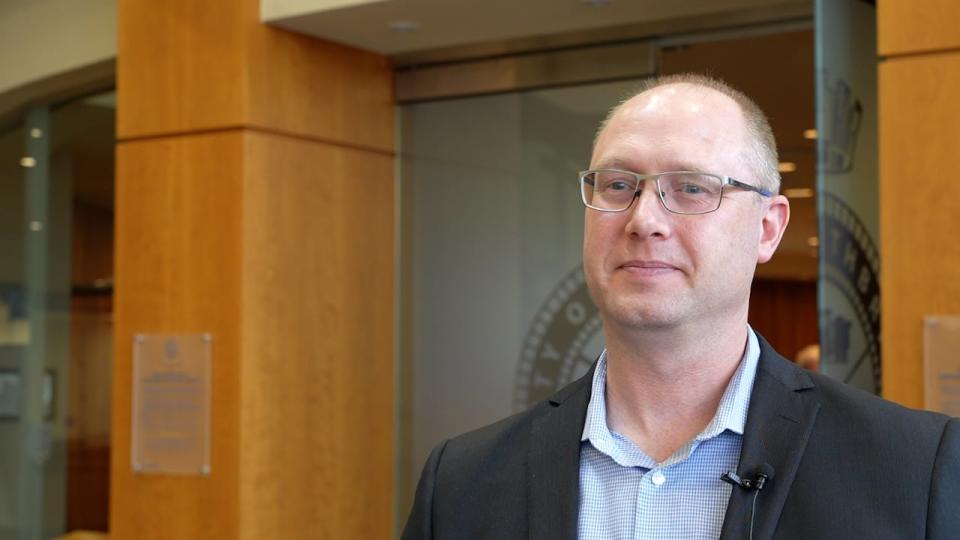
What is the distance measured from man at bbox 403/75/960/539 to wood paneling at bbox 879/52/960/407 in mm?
2402

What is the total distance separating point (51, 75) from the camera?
7414mm

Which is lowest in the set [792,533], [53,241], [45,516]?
[45,516]

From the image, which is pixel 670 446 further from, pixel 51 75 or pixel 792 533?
pixel 51 75

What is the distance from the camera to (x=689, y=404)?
6.10ft

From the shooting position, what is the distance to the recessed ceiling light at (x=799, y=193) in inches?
467

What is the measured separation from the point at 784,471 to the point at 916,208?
2.73 metres

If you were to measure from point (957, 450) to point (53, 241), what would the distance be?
22.9 ft

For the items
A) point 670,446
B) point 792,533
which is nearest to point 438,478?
point 670,446

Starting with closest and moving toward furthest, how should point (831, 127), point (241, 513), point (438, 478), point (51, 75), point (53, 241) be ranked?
1. point (438, 478)
2. point (831, 127)
3. point (241, 513)
4. point (51, 75)
5. point (53, 241)

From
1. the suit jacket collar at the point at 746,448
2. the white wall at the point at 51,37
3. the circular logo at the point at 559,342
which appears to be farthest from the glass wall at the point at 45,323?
the suit jacket collar at the point at 746,448

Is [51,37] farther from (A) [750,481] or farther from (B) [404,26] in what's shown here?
(A) [750,481]

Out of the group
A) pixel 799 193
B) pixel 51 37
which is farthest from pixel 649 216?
pixel 799 193

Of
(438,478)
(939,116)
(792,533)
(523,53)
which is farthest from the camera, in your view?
(523,53)

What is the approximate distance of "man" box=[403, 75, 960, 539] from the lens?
5.57 feet
